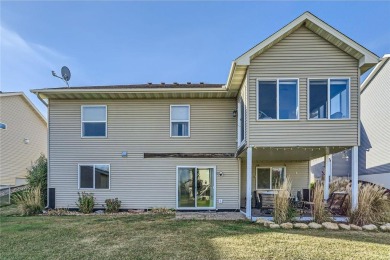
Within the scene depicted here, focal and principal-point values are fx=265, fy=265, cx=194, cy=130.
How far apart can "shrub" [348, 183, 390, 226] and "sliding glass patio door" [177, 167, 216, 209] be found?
5.24 metres

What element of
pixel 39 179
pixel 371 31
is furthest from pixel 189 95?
pixel 371 31

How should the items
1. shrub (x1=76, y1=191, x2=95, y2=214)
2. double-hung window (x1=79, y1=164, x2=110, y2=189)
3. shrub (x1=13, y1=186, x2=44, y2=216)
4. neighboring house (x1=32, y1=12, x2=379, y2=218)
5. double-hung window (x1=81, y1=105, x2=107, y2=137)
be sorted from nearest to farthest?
1. shrub (x1=13, y1=186, x2=44, y2=216)
2. shrub (x1=76, y1=191, x2=95, y2=214)
3. neighboring house (x1=32, y1=12, x2=379, y2=218)
4. double-hung window (x1=79, y1=164, x2=110, y2=189)
5. double-hung window (x1=81, y1=105, x2=107, y2=137)

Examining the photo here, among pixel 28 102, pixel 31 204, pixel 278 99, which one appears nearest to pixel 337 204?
pixel 278 99

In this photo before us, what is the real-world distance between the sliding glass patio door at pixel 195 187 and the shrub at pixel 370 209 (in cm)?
524

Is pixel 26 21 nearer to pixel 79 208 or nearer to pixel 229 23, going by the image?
pixel 79 208

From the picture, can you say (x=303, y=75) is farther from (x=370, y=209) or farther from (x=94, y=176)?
(x=94, y=176)

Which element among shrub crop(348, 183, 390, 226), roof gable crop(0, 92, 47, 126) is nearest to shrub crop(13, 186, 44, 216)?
roof gable crop(0, 92, 47, 126)

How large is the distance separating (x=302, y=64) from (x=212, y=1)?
6364 mm

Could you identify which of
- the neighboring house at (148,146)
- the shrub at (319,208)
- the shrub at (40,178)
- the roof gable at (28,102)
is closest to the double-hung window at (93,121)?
the neighboring house at (148,146)

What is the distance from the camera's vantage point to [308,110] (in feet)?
28.9

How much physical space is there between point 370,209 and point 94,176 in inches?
415

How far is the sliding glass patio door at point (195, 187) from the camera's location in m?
11.4

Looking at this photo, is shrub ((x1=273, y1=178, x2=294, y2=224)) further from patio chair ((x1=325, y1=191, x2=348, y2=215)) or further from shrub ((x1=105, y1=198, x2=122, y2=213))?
shrub ((x1=105, y1=198, x2=122, y2=213))

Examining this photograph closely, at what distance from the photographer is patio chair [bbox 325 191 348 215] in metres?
9.47
